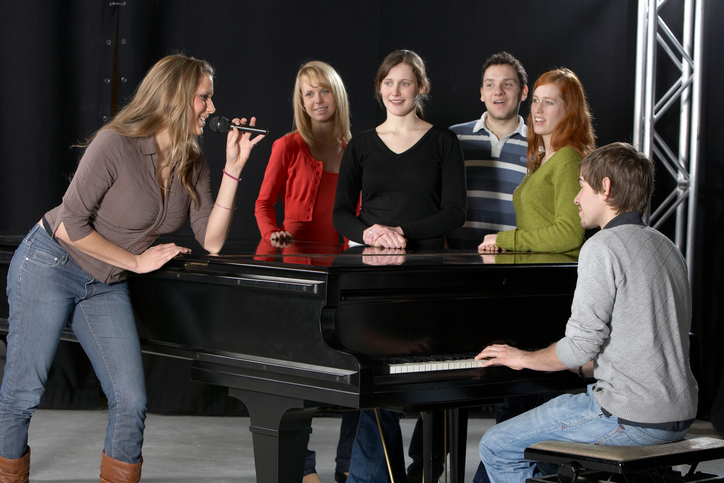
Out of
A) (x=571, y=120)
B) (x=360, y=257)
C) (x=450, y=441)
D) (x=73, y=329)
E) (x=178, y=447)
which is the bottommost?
(x=178, y=447)

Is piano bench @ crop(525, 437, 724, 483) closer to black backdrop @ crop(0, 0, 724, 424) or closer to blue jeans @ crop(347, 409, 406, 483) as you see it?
blue jeans @ crop(347, 409, 406, 483)

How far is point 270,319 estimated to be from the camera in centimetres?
215

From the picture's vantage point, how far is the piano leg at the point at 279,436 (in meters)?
2.11

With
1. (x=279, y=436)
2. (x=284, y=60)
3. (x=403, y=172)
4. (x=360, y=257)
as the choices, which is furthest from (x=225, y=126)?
(x=284, y=60)

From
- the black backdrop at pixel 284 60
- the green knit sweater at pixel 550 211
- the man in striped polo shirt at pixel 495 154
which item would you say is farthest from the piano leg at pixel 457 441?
the black backdrop at pixel 284 60

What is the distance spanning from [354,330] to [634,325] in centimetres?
71

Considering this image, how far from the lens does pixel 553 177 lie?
9.17 feet

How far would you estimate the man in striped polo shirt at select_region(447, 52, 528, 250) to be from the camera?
3.68 meters

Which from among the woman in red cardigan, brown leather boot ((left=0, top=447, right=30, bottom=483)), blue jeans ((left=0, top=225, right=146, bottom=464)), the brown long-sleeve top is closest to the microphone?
the brown long-sleeve top

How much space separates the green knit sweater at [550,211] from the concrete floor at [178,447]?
1.45 meters

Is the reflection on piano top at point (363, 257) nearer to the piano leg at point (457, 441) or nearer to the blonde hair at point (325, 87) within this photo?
the piano leg at point (457, 441)

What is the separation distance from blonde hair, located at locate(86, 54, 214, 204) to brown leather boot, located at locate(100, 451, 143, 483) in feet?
3.09

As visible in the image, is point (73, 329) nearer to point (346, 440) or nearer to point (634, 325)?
point (346, 440)

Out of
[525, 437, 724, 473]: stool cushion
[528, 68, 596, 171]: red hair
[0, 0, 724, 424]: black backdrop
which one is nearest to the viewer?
[525, 437, 724, 473]: stool cushion
